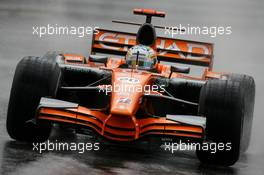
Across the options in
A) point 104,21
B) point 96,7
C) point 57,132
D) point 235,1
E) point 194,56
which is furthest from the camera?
point 235,1

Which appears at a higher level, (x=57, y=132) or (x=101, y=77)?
(x=101, y=77)

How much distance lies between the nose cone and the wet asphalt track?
29.2 inches

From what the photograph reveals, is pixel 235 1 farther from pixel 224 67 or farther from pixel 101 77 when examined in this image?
pixel 101 77

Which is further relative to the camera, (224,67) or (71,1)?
(71,1)

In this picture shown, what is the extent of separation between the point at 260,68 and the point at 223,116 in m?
13.4

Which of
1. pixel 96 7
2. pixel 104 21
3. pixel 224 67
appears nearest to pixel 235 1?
pixel 96 7

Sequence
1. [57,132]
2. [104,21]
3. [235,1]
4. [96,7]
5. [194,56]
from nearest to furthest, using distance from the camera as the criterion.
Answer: [57,132], [194,56], [104,21], [96,7], [235,1]

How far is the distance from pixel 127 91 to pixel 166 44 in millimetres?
5143

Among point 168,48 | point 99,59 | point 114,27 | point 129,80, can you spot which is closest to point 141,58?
point 99,59

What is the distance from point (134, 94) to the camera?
35.8 ft

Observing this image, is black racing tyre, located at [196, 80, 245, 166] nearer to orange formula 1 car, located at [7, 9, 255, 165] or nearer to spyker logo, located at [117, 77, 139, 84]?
orange formula 1 car, located at [7, 9, 255, 165]

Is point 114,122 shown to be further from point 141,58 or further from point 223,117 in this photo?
point 141,58

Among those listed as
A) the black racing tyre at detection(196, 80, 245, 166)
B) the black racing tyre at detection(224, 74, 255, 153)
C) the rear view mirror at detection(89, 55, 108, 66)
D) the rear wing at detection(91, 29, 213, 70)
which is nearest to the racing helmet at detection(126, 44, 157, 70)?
the rear view mirror at detection(89, 55, 108, 66)

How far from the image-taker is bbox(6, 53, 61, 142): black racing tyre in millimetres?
10773
